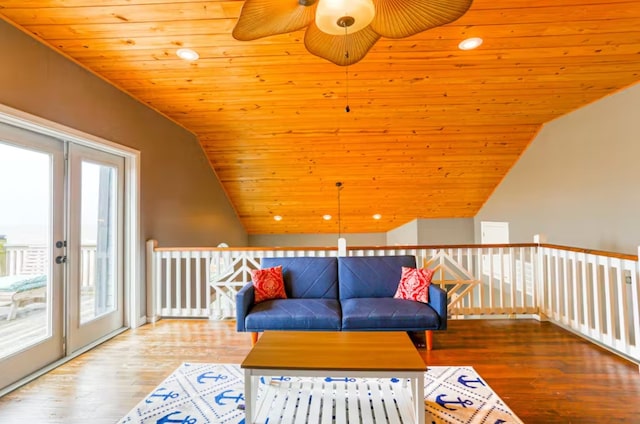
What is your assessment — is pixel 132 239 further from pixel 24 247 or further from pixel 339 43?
pixel 339 43

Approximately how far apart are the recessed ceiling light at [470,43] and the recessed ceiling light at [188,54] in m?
2.24

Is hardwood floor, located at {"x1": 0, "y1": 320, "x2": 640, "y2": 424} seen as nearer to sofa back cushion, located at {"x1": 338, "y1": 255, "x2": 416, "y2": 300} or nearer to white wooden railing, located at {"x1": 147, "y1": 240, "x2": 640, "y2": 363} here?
white wooden railing, located at {"x1": 147, "y1": 240, "x2": 640, "y2": 363}

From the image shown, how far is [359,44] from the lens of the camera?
5.77 feet

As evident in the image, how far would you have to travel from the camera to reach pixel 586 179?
12.6 ft

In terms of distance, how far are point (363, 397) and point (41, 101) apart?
3.28 m

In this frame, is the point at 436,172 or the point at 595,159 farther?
the point at 436,172

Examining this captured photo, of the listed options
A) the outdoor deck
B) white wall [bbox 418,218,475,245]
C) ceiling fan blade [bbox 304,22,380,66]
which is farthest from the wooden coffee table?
white wall [bbox 418,218,475,245]

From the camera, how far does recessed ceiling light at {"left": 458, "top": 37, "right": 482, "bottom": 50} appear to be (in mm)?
2625

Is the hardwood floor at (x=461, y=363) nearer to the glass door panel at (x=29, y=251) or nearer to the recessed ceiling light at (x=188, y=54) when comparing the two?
the glass door panel at (x=29, y=251)

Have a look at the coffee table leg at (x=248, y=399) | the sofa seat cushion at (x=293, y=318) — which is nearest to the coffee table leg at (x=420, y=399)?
the coffee table leg at (x=248, y=399)

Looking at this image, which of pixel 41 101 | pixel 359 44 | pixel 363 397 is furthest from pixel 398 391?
pixel 41 101

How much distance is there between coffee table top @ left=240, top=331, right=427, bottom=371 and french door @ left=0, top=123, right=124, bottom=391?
6.39 ft

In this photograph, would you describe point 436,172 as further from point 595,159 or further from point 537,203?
point 595,159

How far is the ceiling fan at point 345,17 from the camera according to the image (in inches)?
54.6
